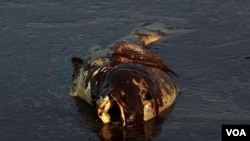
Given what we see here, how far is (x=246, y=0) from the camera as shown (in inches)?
500

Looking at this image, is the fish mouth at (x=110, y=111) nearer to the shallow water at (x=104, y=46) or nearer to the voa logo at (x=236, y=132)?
the shallow water at (x=104, y=46)

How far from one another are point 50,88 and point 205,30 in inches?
132

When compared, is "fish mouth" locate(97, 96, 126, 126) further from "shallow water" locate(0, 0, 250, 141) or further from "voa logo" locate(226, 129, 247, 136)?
"voa logo" locate(226, 129, 247, 136)

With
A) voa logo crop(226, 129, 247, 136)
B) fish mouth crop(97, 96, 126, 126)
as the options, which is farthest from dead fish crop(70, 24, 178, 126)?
voa logo crop(226, 129, 247, 136)

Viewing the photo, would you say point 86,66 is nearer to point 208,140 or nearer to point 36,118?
point 36,118

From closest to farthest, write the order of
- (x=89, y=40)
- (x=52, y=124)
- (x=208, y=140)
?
(x=208, y=140) < (x=52, y=124) < (x=89, y=40)

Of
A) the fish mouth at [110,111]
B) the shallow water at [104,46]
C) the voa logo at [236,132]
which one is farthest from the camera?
the shallow water at [104,46]

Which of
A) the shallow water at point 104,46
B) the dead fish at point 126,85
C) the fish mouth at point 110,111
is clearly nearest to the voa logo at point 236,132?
the shallow water at point 104,46

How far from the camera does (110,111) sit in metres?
7.81

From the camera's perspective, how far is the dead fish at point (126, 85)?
761cm

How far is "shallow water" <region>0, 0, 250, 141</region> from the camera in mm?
7738

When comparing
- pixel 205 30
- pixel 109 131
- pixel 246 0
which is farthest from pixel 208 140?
pixel 246 0

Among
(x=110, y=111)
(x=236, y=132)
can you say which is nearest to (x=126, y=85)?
(x=110, y=111)

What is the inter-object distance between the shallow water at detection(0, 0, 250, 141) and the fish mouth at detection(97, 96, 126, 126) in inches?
4.8
